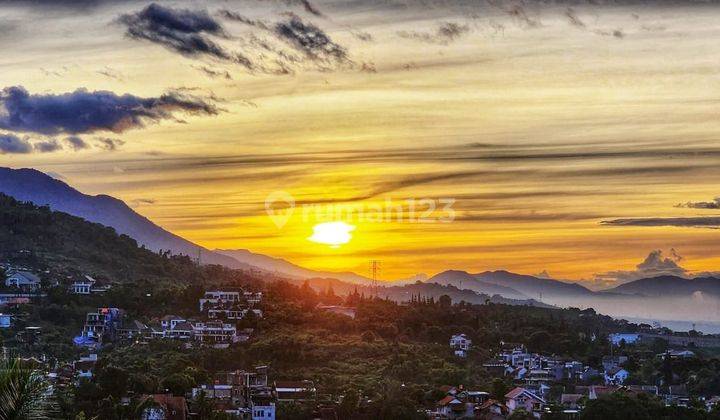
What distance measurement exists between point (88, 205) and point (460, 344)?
336 ft

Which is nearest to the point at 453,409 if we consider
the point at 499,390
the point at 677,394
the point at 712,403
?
the point at 499,390

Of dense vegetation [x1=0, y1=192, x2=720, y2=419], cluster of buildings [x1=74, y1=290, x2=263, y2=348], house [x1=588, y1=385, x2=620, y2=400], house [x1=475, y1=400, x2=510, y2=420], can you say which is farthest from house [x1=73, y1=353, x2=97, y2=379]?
house [x1=588, y1=385, x2=620, y2=400]

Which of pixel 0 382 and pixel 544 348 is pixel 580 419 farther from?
pixel 0 382

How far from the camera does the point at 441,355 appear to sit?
53406 millimetres

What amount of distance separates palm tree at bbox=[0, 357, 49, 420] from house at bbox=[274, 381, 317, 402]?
30903mm

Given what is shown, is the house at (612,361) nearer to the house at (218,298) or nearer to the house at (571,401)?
the house at (571,401)

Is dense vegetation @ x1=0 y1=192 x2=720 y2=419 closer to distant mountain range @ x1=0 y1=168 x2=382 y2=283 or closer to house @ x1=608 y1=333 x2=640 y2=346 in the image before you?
house @ x1=608 y1=333 x2=640 y2=346

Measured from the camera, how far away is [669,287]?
17388 cm

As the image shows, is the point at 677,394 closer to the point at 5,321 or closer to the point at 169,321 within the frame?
the point at 169,321

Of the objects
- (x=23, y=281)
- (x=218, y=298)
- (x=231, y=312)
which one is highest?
(x=23, y=281)

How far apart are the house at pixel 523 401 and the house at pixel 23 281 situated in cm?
2856

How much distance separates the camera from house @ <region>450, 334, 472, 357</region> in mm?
55234

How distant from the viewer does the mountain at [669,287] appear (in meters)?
164

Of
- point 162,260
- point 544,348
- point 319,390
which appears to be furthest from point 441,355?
point 162,260
